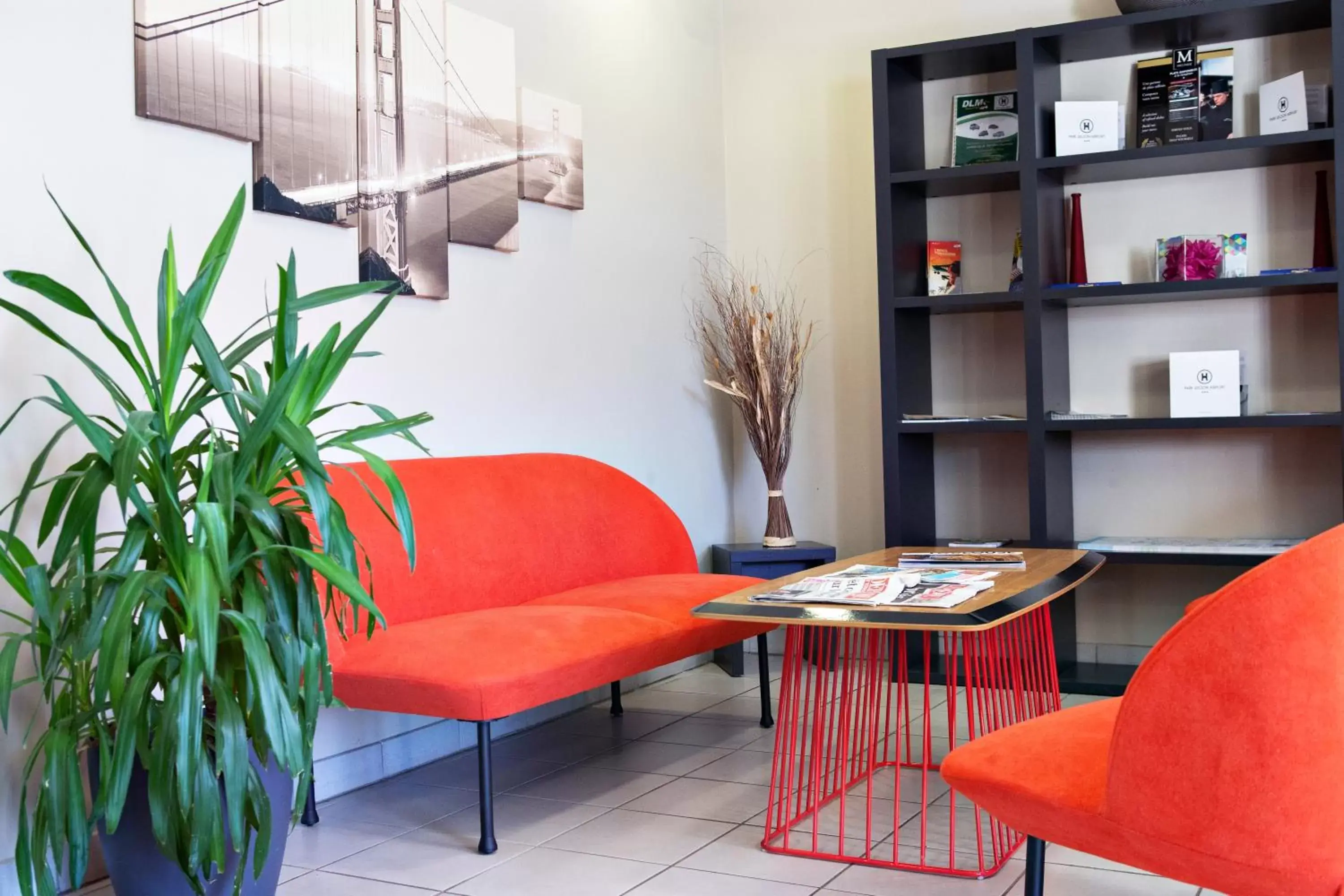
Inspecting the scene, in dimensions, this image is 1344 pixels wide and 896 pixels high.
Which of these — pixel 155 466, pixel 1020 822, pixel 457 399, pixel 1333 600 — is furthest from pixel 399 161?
pixel 1333 600

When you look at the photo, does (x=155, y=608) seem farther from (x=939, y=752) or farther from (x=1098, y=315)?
(x=1098, y=315)

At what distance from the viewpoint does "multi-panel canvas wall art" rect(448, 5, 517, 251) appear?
373 centimetres

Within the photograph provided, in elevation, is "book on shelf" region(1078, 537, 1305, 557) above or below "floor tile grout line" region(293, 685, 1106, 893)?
above

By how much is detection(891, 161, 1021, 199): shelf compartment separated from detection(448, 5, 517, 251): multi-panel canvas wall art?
1.44 metres

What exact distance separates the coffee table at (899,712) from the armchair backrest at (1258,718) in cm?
64

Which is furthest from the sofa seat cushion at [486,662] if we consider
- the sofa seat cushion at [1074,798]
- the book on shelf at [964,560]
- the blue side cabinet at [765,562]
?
the blue side cabinet at [765,562]

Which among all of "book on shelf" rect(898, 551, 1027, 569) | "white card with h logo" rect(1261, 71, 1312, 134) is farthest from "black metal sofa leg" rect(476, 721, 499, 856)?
"white card with h logo" rect(1261, 71, 1312, 134)

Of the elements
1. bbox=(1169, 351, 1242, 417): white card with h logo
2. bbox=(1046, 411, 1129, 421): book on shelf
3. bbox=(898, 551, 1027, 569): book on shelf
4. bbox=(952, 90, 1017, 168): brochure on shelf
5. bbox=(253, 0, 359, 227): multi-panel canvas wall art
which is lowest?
bbox=(898, 551, 1027, 569): book on shelf

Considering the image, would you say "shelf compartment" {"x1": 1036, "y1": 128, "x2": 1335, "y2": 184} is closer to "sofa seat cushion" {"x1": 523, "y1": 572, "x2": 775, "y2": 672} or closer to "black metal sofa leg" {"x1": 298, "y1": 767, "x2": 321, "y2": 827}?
"sofa seat cushion" {"x1": 523, "y1": 572, "x2": 775, "y2": 672}

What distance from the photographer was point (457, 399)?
3746 millimetres

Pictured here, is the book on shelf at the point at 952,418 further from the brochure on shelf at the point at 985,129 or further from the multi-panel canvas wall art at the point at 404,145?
the multi-panel canvas wall art at the point at 404,145

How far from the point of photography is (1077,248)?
4457 mm

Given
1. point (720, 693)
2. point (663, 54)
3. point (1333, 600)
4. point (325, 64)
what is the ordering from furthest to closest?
1. point (663, 54)
2. point (720, 693)
3. point (325, 64)
4. point (1333, 600)

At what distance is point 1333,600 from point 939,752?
2091mm
